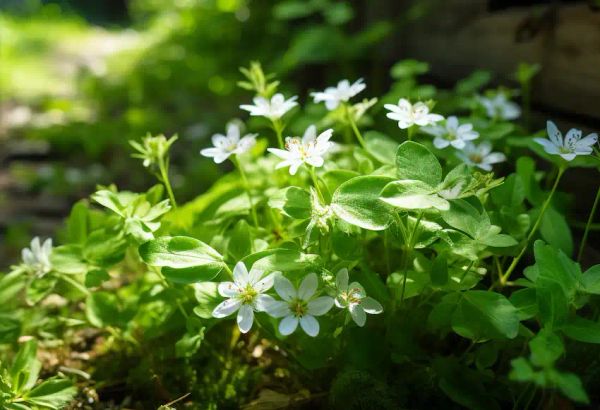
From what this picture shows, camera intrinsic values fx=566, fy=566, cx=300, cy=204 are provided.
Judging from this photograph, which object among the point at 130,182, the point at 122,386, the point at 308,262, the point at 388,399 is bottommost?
the point at 130,182

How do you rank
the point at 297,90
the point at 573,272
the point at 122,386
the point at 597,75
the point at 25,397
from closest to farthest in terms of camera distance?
1. the point at 573,272
2. the point at 25,397
3. the point at 122,386
4. the point at 597,75
5. the point at 297,90

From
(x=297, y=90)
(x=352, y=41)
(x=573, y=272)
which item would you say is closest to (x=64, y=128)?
(x=297, y=90)

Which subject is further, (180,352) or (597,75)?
(597,75)

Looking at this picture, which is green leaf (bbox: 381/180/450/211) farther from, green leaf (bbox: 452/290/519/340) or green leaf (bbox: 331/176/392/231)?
green leaf (bbox: 452/290/519/340)

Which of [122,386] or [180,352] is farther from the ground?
[180,352]

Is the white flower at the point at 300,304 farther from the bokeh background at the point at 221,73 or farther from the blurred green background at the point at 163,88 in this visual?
the blurred green background at the point at 163,88

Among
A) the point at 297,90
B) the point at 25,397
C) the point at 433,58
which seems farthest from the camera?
the point at 297,90

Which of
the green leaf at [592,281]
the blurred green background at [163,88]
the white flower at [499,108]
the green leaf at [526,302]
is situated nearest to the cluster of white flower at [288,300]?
the green leaf at [526,302]

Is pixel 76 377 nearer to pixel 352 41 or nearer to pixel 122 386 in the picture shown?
pixel 122 386
